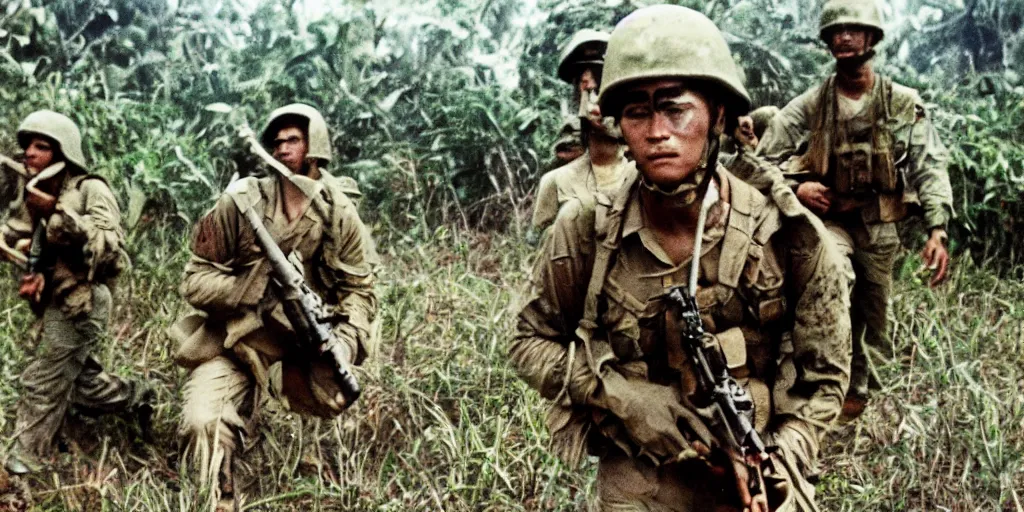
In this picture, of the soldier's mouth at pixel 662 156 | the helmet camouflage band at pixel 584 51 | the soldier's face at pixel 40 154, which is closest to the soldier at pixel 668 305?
the soldier's mouth at pixel 662 156

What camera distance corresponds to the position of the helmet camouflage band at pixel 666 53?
115 inches

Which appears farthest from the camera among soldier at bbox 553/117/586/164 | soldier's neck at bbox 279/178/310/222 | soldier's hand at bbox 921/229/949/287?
soldier at bbox 553/117/586/164

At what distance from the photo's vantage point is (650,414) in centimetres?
305

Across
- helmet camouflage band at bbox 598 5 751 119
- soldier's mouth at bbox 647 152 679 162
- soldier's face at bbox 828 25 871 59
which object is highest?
helmet camouflage band at bbox 598 5 751 119

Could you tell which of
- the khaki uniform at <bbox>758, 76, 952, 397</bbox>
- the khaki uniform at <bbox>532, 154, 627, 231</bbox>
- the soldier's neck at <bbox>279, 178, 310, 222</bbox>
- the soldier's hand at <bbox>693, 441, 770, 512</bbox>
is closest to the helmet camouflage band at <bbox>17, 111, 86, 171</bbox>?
the soldier's neck at <bbox>279, 178, 310, 222</bbox>

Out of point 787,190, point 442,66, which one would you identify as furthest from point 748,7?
point 787,190

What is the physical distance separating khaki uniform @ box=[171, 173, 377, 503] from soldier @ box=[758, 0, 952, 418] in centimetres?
235

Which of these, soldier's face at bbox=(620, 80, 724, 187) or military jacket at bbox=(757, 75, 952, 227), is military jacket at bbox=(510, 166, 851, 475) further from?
military jacket at bbox=(757, 75, 952, 227)

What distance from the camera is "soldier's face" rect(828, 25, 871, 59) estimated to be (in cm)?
604

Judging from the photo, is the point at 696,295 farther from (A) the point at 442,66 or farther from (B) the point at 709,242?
(A) the point at 442,66

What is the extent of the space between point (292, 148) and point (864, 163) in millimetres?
2960

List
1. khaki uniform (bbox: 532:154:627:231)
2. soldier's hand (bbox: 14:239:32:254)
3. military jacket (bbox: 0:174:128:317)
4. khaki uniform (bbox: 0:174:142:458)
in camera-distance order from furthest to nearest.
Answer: soldier's hand (bbox: 14:239:32:254), khaki uniform (bbox: 0:174:142:458), military jacket (bbox: 0:174:128:317), khaki uniform (bbox: 532:154:627:231)

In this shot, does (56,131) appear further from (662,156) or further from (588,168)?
(662,156)

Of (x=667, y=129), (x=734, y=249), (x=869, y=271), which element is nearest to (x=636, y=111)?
(x=667, y=129)
